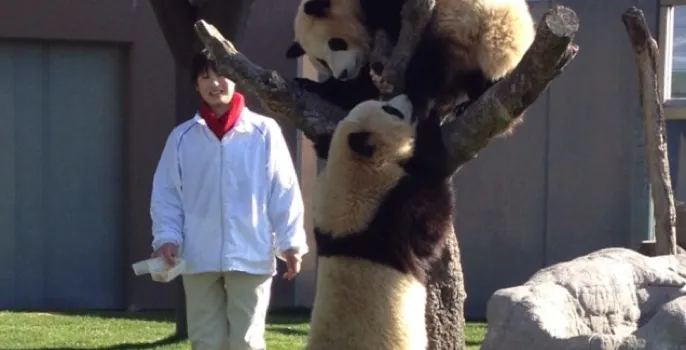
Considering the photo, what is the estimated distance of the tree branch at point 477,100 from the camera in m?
3.82

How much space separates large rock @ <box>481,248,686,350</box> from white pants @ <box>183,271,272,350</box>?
4.41 feet

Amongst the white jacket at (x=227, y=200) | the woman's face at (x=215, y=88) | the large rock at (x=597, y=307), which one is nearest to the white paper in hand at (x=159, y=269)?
the white jacket at (x=227, y=200)

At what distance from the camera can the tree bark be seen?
7.50m

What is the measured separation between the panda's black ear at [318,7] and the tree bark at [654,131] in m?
3.15

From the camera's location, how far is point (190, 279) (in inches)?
216

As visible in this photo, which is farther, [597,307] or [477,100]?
[597,307]

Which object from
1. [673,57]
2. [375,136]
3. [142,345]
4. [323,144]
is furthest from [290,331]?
[375,136]

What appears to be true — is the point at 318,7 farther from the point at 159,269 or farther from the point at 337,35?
the point at 159,269

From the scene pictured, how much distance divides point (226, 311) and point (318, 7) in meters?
1.54

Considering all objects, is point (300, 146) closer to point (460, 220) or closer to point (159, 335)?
point (460, 220)

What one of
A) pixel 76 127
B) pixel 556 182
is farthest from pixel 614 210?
pixel 76 127

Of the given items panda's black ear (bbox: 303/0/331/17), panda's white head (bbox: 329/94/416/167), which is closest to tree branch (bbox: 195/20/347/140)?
panda's black ear (bbox: 303/0/331/17)

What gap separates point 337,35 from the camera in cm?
494

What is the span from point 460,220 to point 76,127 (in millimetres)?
3605
